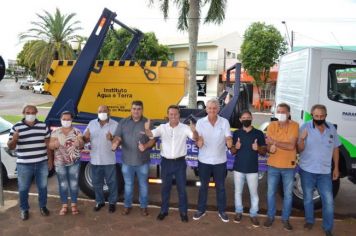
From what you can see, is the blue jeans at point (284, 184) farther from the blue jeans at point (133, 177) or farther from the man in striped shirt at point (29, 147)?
the man in striped shirt at point (29, 147)

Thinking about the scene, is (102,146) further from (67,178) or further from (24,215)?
(24,215)

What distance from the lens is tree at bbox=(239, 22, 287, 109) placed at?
84.1 feet

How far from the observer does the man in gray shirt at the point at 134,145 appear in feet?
16.5

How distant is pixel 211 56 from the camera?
35.6m

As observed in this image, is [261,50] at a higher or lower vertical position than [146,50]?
lower

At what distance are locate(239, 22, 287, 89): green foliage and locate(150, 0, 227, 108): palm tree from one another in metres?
12.2

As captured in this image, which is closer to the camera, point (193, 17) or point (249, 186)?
point (249, 186)

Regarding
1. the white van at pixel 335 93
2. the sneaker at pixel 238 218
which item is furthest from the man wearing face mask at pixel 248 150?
the white van at pixel 335 93

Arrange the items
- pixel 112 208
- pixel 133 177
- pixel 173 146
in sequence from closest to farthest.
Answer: pixel 173 146
pixel 133 177
pixel 112 208

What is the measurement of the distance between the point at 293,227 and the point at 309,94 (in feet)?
6.78

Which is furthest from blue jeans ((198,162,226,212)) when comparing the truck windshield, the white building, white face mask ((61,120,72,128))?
the white building

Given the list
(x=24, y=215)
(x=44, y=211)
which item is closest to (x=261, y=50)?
(x=44, y=211)

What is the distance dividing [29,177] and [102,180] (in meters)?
1.06

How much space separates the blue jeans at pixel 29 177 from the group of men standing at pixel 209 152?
0.04 feet
